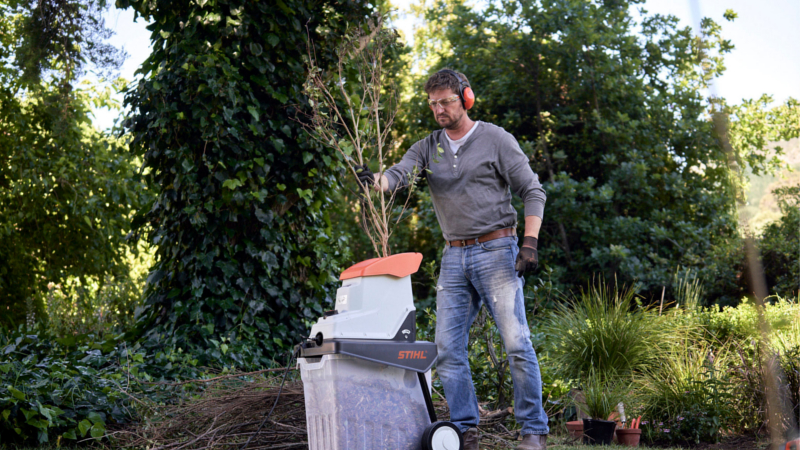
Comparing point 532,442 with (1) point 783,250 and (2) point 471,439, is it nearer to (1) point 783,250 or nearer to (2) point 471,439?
(2) point 471,439

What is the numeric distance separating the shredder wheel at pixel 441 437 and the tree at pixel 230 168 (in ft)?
7.31

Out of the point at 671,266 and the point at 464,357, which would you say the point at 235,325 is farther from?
the point at 671,266

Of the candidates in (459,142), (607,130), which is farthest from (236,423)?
(607,130)

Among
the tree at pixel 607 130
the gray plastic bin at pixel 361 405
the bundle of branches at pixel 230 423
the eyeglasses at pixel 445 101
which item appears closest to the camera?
the gray plastic bin at pixel 361 405

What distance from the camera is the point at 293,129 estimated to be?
4.81 metres

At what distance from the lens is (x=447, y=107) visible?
9.34 ft

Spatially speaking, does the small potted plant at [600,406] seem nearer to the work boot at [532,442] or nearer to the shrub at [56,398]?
the work boot at [532,442]

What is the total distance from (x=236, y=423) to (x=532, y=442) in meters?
1.43

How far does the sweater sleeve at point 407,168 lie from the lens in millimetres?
2906

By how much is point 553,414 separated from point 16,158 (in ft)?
21.8

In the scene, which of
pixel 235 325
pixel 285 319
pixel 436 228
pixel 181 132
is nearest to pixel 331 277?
pixel 285 319

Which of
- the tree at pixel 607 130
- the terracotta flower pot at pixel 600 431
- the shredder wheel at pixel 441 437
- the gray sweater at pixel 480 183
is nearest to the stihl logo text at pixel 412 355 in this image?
the shredder wheel at pixel 441 437

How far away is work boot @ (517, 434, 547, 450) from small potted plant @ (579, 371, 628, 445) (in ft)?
2.92

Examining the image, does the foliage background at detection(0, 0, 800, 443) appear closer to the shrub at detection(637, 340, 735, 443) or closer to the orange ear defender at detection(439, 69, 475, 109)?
the shrub at detection(637, 340, 735, 443)
